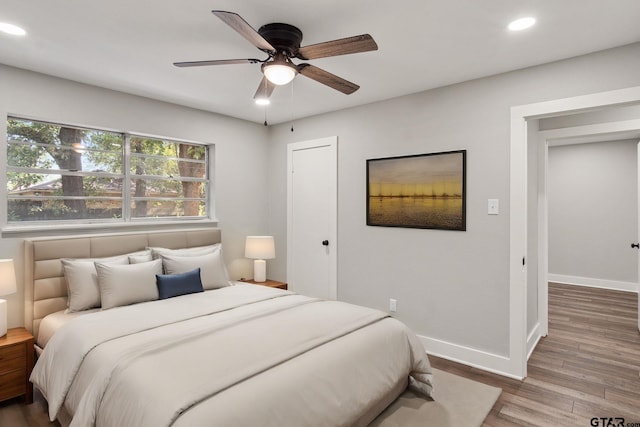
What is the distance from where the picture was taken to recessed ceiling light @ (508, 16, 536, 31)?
2.15 meters

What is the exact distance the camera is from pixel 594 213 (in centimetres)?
612

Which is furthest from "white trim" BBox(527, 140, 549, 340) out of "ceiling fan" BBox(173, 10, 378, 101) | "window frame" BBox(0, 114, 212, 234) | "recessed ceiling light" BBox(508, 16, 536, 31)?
"window frame" BBox(0, 114, 212, 234)

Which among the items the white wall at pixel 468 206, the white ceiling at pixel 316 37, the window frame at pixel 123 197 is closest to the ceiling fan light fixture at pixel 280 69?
the white ceiling at pixel 316 37

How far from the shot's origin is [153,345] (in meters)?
2.01

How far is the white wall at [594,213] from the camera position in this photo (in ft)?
19.1

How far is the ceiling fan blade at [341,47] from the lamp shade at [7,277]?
2560mm

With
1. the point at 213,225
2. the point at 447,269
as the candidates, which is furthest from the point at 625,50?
the point at 213,225

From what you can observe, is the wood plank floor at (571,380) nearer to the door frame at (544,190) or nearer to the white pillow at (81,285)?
the door frame at (544,190)

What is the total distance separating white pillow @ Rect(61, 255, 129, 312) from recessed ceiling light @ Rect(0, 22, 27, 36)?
66.2 inches

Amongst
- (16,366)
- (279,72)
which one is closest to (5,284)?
(16,366)

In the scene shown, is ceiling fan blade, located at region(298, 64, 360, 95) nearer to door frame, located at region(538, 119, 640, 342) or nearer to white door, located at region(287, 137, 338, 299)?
white door, located at region(287, 137, 338, 299)

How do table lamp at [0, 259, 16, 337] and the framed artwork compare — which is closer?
table lamp at [0, 259, 16, 337]

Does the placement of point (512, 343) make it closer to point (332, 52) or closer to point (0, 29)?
point (332, 52)

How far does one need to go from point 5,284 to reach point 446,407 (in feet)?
10.7
